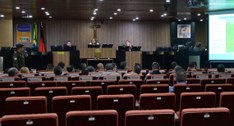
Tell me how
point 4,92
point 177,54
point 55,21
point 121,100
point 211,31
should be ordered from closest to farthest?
1. point 121,100
2. point 4,92
3. point 211,31
4. point 177,54
5. point 55,21

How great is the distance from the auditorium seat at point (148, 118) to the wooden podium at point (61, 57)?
52.9 ft

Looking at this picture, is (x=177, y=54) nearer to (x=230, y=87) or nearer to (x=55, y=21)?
(x=55, y=21)

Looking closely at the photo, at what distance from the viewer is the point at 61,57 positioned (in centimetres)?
1862

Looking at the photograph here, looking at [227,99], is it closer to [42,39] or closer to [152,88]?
[152,88]

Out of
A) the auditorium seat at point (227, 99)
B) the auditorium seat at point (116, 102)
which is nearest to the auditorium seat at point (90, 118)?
the auditorium seat at point (116, 102)

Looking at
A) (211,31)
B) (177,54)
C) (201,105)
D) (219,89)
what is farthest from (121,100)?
(177,54)

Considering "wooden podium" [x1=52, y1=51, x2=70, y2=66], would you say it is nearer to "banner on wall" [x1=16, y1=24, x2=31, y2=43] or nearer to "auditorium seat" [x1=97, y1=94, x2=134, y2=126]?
"banner on wall" [x1=16, y1=24, x2=31, y2=43]

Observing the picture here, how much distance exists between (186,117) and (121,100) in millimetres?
1281

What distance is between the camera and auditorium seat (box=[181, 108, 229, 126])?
291cm

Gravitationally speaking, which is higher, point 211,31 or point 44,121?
point 211,31

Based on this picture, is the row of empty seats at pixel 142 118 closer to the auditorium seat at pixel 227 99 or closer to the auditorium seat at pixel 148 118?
the auditorium seat at pixel 148 118

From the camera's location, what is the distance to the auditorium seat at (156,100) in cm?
416

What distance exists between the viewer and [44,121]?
2.63 metres

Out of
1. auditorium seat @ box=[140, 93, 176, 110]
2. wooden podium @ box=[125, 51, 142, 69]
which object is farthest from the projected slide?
auditorium seat @ box=[140, 93, 176, 110]
